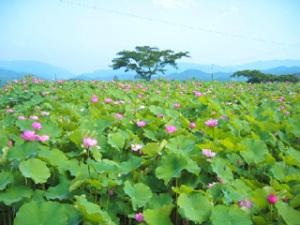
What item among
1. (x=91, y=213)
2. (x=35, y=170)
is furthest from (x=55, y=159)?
(x=91, y=213)

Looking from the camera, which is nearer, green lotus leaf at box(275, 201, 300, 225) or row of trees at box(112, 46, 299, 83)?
green lotus leaf at box(275, 201, 300, 225)

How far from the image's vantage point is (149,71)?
42.9 m

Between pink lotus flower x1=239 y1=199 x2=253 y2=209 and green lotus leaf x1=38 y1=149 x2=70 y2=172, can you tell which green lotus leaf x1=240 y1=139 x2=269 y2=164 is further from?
green lotus leaf x1=38 y1=149 x2=70 y2=172

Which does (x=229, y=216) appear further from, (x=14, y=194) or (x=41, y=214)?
(x=14, y=194)

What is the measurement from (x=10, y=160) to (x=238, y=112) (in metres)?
2.62

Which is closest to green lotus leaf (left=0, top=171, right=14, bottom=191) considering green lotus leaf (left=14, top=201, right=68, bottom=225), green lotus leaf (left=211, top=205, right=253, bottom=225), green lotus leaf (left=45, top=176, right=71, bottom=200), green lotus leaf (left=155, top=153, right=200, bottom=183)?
green lotus leaf (left=45, top=176, right=71, bottom=200)

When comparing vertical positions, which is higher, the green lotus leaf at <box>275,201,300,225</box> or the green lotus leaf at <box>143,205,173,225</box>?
the green lotus leaf at <box>275,201,300,225</box>

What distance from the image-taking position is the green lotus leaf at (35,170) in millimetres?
1277

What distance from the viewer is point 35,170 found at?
1318 millimetres

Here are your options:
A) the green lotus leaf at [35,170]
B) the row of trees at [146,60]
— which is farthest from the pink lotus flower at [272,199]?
the row of trees at [146,60]

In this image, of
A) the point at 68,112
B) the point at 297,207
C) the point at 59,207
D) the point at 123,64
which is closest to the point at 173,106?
the point at 68,112

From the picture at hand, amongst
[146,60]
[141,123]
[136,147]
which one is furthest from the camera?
[146,60]

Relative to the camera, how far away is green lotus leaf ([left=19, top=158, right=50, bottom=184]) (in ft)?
4.19

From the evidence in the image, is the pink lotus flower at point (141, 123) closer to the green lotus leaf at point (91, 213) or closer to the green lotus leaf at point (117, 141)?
the green lotus leaf at point (117, 141)
